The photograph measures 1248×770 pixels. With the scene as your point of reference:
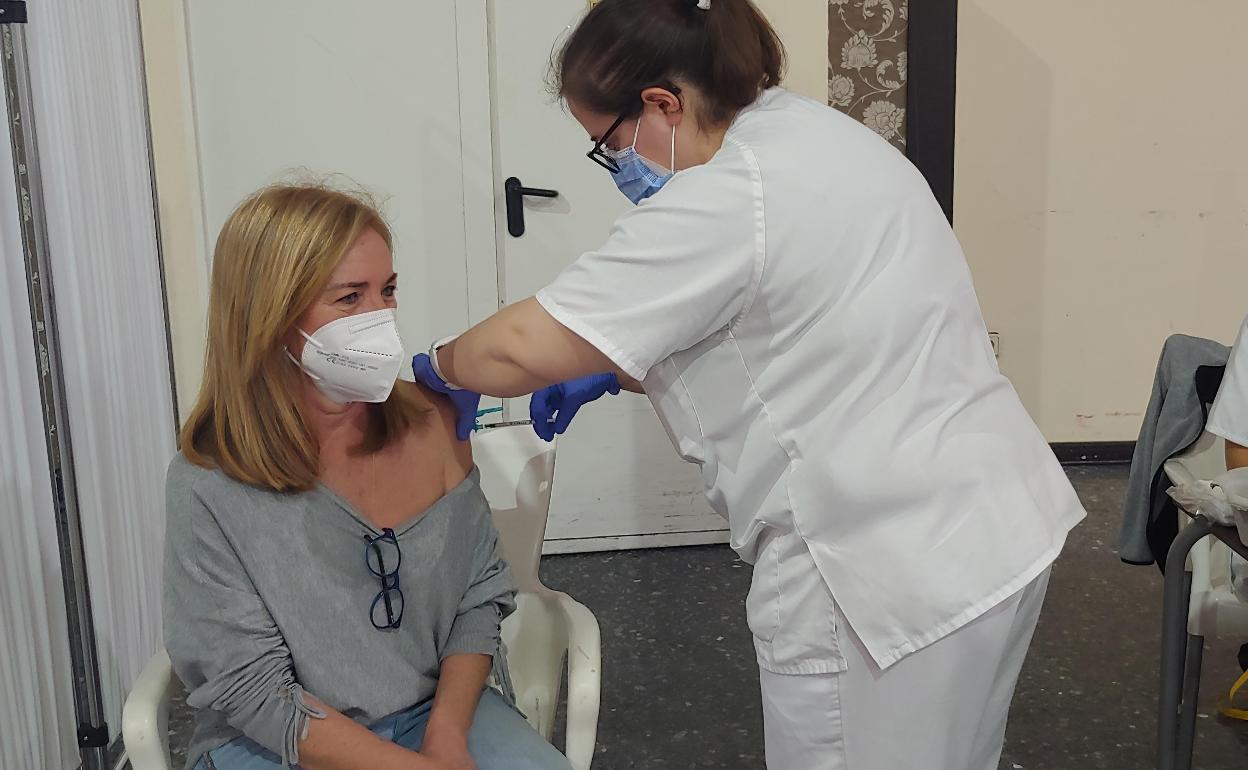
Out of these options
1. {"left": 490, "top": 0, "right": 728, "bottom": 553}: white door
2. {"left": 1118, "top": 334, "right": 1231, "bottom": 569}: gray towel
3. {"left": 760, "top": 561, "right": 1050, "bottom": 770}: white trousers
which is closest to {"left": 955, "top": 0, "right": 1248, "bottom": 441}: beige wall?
{"left": 490, "top": 0, "right": 728, "bottom": 553}: white door

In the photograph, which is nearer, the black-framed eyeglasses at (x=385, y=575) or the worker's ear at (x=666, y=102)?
the worker's ear at (x=666, y=102)

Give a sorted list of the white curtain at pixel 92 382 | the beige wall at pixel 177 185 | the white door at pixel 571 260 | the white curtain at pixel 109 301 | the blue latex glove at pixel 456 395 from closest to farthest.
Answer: the blue latex glove at pixel 456 395 → the white curtain at pixel 92 382 → the white curtain at pixel 109 301 → the beige wall at pixel 177 185 → the white door at pixel 571 260

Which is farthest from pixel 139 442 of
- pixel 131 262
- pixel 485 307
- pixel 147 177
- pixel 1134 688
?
pixel 1134 688

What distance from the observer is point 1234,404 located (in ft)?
5.65

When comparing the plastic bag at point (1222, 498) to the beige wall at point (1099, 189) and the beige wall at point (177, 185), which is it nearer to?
the beige wall at point (177, 185)

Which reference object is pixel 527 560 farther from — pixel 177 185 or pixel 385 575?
pixel 177 185

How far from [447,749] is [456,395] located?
44cm

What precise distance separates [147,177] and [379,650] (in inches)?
57.1

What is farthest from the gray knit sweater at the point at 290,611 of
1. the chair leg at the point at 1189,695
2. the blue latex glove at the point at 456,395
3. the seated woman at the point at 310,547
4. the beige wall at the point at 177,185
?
the beige wall at the point at 177,185

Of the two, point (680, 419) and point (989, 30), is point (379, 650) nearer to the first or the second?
point (680, 419)

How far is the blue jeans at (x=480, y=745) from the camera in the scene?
4.52 ft

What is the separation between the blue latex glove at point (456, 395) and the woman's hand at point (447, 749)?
0.38m

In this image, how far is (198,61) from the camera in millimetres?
2828

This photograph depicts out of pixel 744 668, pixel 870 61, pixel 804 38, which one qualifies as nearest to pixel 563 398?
pixel 744 668
